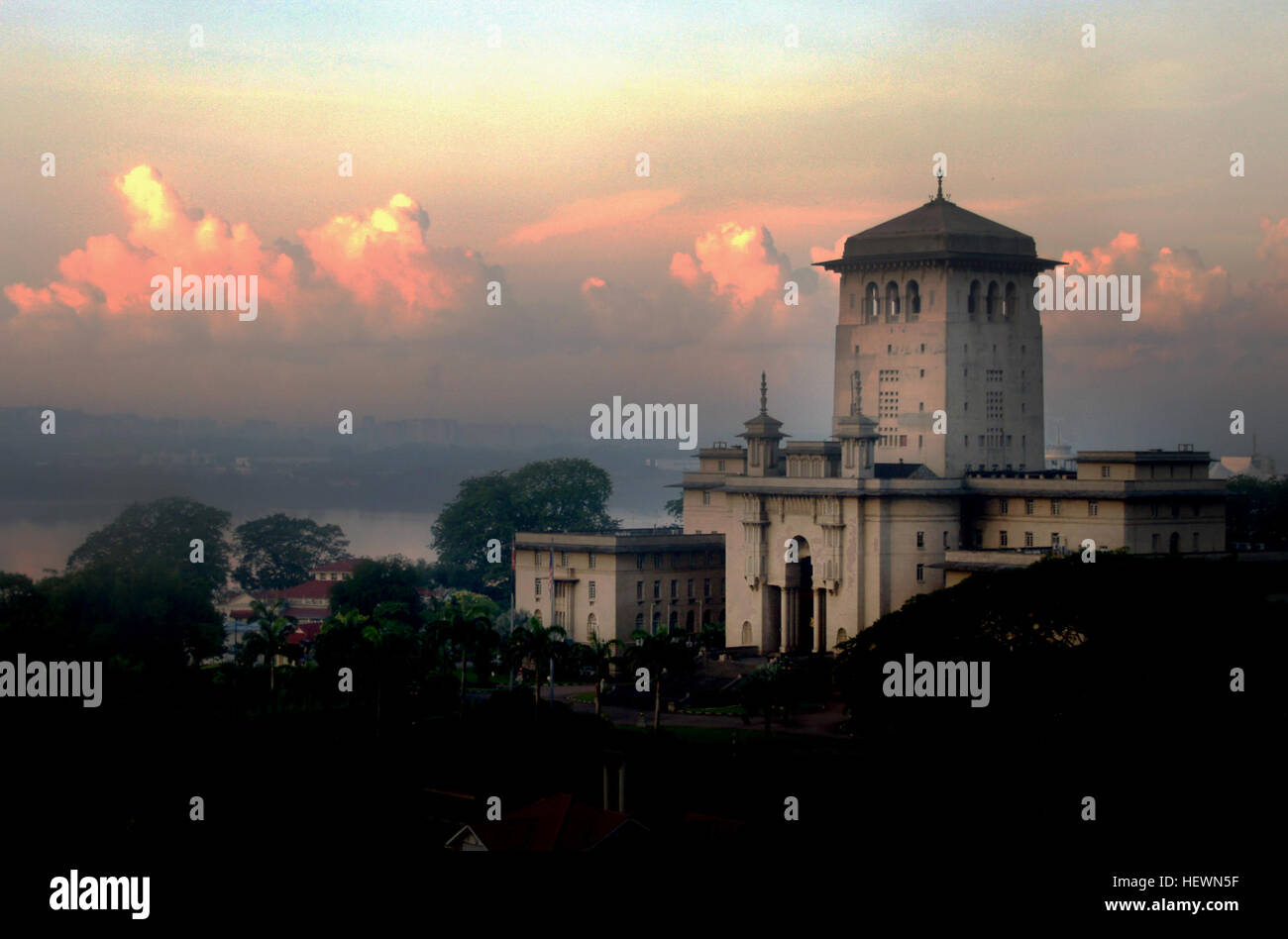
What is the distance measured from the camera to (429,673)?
94.7 m

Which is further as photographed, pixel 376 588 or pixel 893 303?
pixel 376 588

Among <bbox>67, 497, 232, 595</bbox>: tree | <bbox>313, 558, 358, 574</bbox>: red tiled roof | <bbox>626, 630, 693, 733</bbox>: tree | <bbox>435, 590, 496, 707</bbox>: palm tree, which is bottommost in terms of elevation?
<bbox>626, 630, 693, 733</bbox>: tree

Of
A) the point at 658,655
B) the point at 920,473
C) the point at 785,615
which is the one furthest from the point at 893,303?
the point at 658,655

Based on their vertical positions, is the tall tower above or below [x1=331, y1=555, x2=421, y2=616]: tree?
above

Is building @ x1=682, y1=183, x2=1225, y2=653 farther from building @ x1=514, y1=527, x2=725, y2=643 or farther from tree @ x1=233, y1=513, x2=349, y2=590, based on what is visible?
tree @ x1=233, y1=513, x2=349, y2=590

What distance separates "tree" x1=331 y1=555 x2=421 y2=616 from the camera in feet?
403

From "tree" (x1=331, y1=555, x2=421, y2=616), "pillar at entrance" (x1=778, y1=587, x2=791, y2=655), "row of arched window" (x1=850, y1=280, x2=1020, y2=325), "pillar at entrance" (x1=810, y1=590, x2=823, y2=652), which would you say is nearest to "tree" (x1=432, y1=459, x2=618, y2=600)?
"tree" (x1=331, y1=555, x2=421, y2=616)

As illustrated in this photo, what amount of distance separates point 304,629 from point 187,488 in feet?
71.4

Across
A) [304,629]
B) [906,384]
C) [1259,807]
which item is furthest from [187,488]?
[1259,807]

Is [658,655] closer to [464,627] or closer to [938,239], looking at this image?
[464,627]

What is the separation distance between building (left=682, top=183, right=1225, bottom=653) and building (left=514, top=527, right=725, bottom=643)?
4.65 m

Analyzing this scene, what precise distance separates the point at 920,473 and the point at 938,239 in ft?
49.3

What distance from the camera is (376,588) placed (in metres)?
123

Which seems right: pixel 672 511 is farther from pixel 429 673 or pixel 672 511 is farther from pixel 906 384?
pixel 429 673
